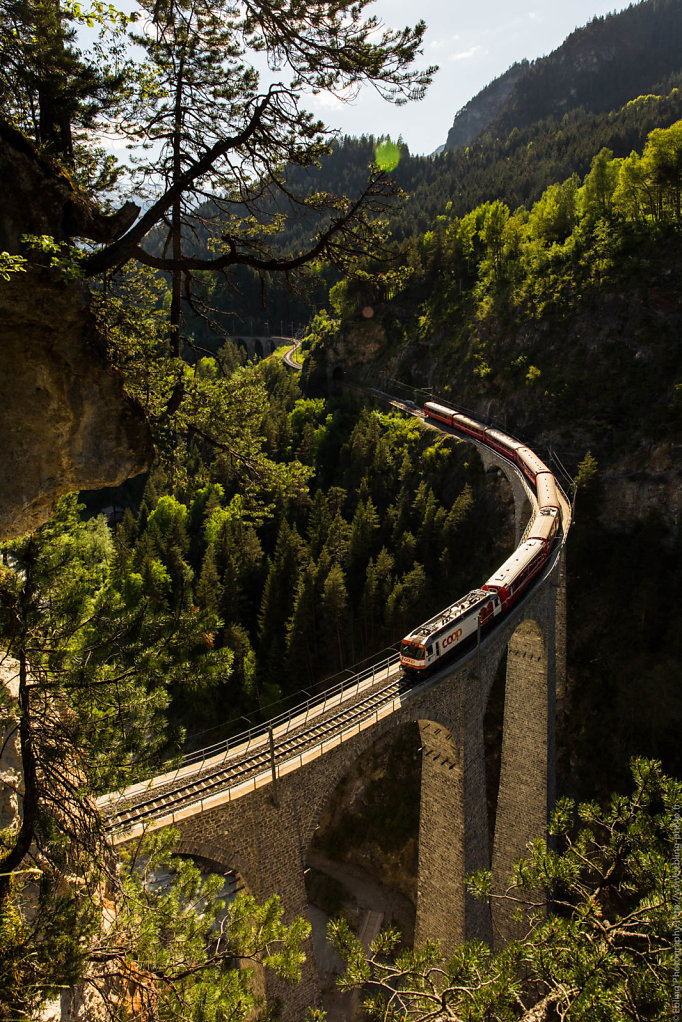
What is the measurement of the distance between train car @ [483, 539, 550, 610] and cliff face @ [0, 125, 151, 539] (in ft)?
60.6

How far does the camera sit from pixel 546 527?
96.0 feet

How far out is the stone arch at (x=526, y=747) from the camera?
87.6 feet

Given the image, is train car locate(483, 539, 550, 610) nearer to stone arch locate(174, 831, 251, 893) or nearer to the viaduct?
the viaduct

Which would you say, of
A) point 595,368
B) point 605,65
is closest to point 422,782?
point 595,368

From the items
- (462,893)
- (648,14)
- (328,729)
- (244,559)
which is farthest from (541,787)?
(648,14)

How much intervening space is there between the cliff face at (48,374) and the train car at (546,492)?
28369 mm

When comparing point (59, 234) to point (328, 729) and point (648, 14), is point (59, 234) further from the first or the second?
point (648, 14)

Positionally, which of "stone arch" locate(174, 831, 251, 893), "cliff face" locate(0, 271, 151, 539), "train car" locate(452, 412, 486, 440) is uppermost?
"cliff face" locate(0, 271, 151, 539)

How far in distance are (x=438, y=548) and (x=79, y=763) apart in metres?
35.4

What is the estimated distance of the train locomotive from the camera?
2005cm

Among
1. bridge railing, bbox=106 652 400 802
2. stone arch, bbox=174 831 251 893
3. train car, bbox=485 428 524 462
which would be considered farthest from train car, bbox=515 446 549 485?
stone arch, bbox=174 831 251 893

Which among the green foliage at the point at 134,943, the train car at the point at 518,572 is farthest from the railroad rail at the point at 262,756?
the green foliage at the point at 134,943

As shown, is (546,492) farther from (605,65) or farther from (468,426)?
(605,65)

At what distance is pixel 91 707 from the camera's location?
806 centimetres
